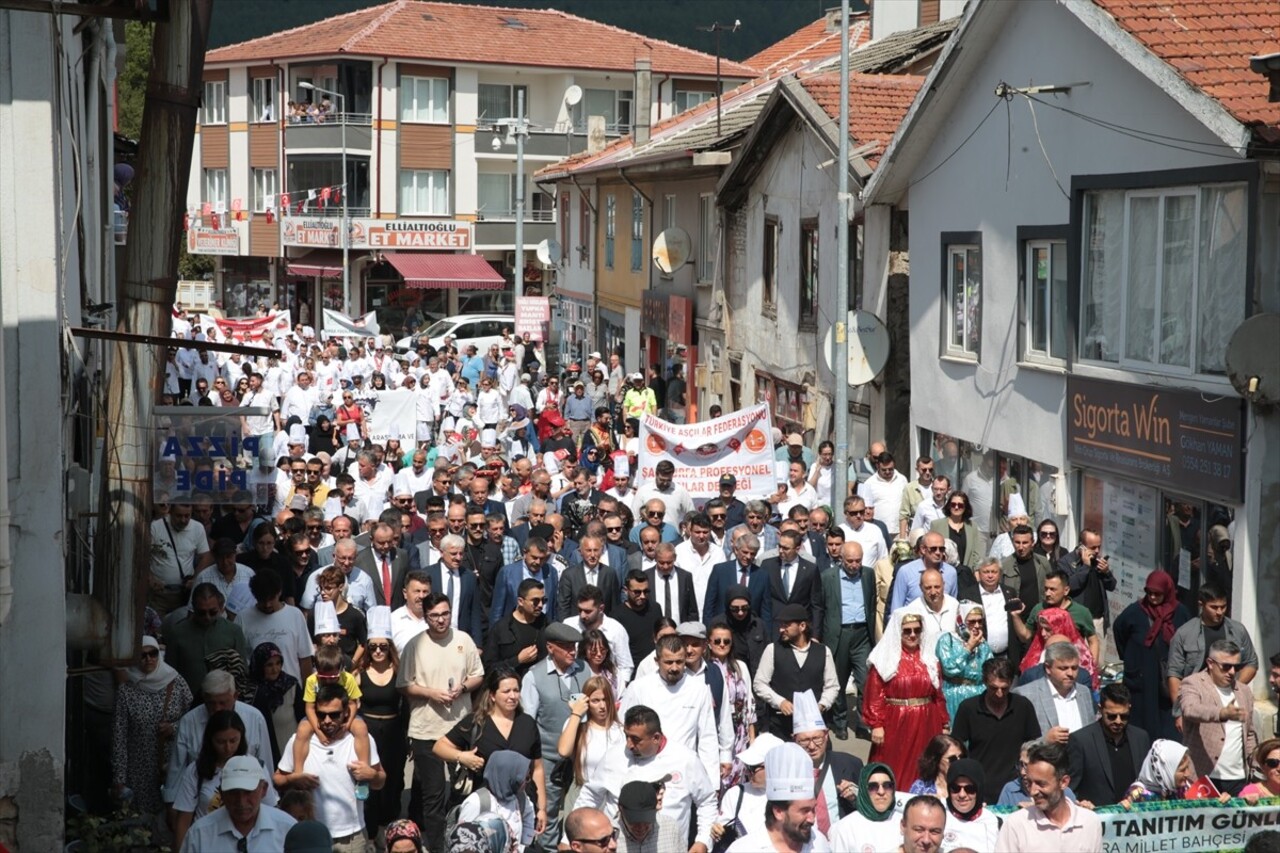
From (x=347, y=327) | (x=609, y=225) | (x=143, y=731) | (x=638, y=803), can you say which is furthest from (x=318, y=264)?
(x=638, y=803)

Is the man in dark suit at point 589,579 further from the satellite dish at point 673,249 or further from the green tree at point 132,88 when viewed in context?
the green tree at point 132,88

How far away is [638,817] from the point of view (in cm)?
775

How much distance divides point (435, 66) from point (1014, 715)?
55.1 meters

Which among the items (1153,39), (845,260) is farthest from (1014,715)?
(845,260)

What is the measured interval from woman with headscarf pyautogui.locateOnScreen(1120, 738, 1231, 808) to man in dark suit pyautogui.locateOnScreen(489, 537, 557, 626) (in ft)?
15.2

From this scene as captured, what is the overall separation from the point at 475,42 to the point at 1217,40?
50.6m

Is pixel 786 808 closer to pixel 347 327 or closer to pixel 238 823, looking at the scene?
pixel 238 823

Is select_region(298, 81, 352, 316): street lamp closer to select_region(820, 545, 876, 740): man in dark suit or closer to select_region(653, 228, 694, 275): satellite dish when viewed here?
select_region(653, 228, 694, 275): satellite dish

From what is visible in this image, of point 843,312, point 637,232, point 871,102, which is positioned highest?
point 871,102

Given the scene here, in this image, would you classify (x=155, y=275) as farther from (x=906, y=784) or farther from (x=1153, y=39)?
(x=1153, y=39)

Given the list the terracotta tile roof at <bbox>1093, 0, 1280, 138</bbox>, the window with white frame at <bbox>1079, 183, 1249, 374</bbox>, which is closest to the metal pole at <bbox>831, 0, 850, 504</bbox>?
the window with white frame at <bbox>1079, 183, 1249, 374</bbox>

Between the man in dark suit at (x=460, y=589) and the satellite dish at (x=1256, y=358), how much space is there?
591 cm

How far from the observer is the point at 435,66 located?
202ft

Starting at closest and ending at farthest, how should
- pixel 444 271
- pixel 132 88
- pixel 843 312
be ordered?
pixel 843 312
pixel 132 88
pixel 444 271
